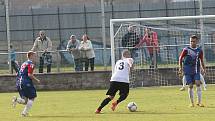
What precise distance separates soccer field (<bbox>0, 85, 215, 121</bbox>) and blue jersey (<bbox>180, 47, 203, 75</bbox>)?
3.21 ft

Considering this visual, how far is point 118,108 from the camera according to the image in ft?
63.5

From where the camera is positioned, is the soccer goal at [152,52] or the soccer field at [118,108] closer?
the soccer field at [118,108]

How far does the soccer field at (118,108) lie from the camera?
54.1 feet

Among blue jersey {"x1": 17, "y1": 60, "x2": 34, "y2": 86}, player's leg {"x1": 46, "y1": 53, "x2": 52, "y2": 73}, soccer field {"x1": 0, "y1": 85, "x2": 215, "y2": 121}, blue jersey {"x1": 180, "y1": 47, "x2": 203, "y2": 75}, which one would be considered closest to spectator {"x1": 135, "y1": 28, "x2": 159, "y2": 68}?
soccer field {"x1": 0, "y1": 85, "x2": 215, "y2": 121}

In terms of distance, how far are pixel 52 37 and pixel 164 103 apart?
21.5 meters

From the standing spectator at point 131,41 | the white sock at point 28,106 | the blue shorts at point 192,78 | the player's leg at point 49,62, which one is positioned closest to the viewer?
the white sock at point 28,106

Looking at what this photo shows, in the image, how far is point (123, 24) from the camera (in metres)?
28.6

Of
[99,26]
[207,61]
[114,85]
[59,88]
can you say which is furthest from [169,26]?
[114,85]

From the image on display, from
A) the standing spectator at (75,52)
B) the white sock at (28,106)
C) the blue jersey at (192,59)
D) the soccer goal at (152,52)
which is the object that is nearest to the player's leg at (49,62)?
the standing spectator at (75,52)

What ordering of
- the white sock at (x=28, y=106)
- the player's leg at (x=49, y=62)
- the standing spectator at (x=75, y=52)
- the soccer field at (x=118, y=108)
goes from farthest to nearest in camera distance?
the standing spectator at (x=75, y=52), the player's leg at (x=49, y=62), the white sock at (x=28, y=106), the soccer field at (x=118, y=108)

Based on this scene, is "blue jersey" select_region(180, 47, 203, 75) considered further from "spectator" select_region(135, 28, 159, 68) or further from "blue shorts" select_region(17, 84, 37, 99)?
"spectator" select_region(135, 28, 159, 68)

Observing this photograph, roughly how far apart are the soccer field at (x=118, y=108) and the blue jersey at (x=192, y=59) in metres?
0.98

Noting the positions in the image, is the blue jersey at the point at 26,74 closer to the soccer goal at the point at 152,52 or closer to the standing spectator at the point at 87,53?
the soccer goal at the point at 152,52

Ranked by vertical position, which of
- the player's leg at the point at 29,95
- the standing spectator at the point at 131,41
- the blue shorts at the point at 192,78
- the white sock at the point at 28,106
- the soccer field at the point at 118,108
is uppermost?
the standing spectator at the point at 131,41
